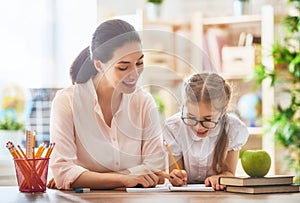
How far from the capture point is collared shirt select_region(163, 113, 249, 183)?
7.24 feet

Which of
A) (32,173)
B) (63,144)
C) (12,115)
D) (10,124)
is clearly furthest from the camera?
(12,115)

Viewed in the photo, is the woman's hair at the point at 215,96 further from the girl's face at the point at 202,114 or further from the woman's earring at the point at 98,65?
the woman's earring at the point at 98,65

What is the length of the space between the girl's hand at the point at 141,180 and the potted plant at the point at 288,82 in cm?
201

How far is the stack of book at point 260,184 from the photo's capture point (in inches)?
74.4

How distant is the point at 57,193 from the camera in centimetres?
196

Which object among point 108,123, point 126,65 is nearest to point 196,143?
point 108,123

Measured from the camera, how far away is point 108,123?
2.19m

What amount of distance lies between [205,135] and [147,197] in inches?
16.2

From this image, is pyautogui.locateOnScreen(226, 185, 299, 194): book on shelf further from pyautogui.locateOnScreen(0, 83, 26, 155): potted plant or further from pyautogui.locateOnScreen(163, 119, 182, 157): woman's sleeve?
pyautogui.locateOnScreen(0, 83, 26, 155): potted plant

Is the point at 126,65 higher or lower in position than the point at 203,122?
higher

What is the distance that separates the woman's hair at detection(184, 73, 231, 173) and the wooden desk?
0.30m

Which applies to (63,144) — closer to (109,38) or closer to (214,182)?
(109,38)

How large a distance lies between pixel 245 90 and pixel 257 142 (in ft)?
1.24

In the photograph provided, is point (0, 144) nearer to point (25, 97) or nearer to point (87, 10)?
point (25, 97)
